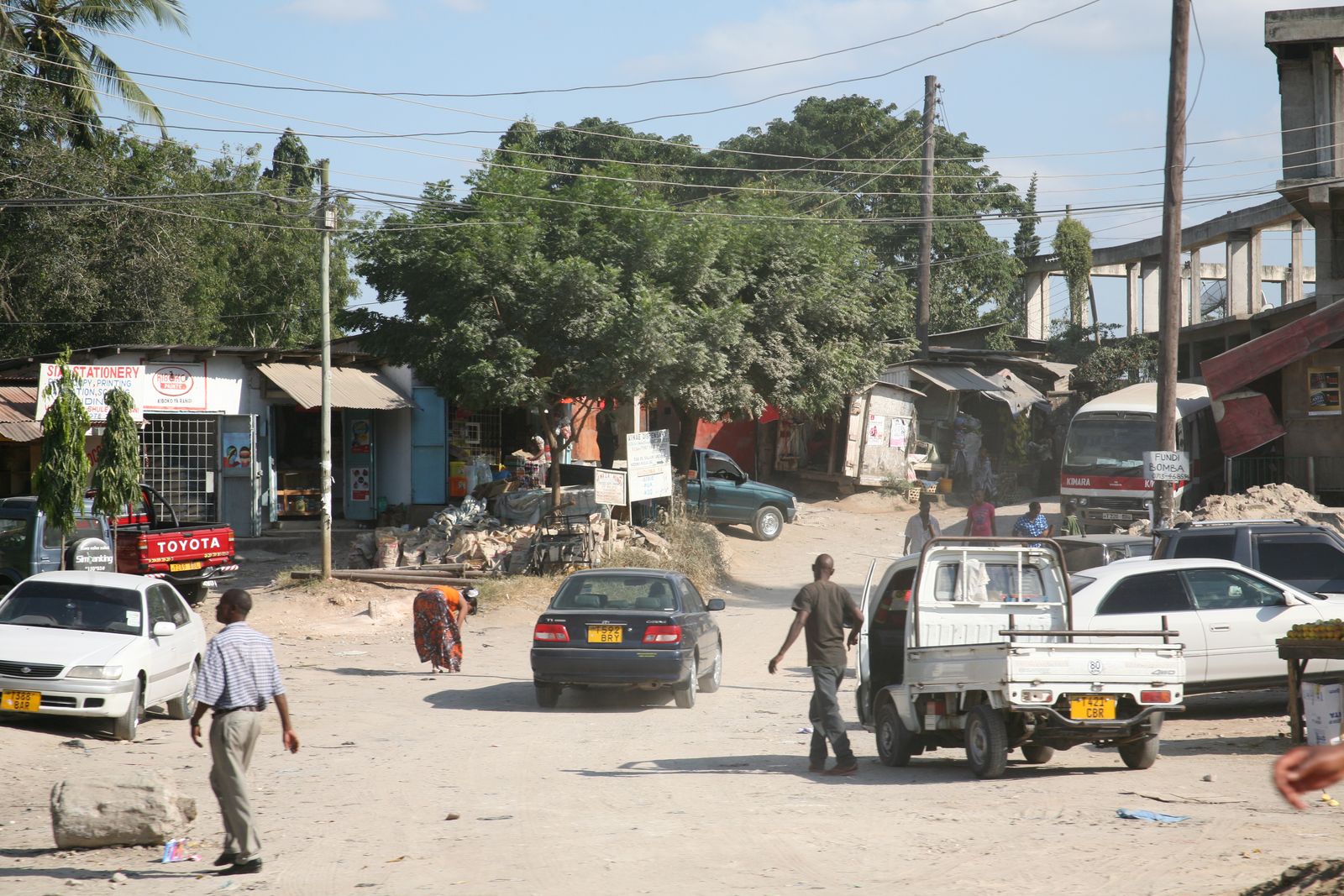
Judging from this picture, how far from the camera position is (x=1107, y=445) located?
1110 inches

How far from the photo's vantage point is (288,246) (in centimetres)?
4334

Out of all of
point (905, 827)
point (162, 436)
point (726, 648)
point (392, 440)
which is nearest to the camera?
point (905, 827)

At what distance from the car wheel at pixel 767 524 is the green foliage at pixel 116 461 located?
14694mm

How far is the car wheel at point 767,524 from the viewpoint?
95.9 ft

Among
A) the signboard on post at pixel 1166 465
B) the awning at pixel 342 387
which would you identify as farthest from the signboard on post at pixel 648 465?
the signboard on post at pixel 1166 465

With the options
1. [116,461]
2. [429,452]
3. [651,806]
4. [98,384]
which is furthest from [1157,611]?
[429,452]

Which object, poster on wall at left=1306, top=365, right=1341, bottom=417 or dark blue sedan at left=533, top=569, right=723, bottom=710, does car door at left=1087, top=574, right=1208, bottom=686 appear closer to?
dark blue sedan at left=533, top=569, right=723, bottom=710

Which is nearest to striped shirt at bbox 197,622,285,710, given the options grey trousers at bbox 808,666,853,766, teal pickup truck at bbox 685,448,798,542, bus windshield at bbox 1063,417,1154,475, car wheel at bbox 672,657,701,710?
grey trousers at bbox 808,666,853,766

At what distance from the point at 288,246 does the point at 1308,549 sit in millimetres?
36919

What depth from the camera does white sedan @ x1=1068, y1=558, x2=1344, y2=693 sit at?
11992mm

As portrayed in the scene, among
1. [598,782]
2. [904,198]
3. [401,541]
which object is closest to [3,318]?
[401,541]

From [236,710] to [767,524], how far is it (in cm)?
2256

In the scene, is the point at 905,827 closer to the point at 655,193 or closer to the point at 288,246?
the point at 655,193

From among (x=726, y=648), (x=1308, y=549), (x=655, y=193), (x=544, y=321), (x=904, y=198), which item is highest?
(x=904, y=198)
